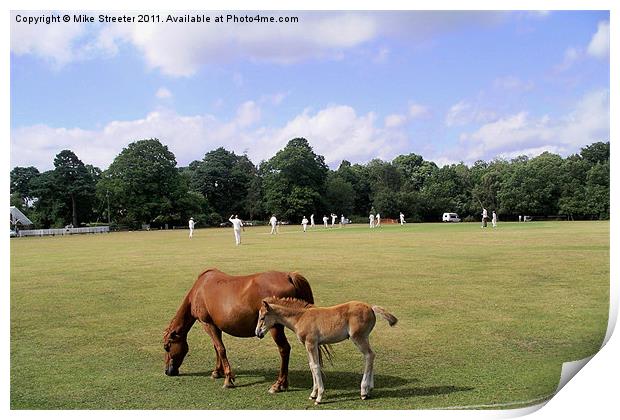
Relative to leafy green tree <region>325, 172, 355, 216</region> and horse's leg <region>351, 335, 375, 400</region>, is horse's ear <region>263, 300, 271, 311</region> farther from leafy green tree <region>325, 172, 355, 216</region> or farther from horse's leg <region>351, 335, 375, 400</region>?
leafy green tree <region>325, 172, 355, 216</region>

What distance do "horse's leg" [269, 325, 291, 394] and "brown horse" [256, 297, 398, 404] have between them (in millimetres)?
196

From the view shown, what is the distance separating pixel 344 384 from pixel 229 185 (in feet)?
20.6

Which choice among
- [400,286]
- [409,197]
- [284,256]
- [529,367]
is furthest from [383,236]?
[529,367]

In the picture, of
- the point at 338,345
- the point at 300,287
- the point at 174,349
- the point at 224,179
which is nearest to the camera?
the point at 300,287

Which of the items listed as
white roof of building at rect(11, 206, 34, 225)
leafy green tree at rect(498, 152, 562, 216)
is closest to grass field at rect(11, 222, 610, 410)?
white roof of building at rect(11, 206, 34, 225)

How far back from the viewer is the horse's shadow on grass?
636 cm

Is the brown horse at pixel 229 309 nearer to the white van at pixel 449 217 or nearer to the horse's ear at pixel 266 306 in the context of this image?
the horse's ear at pixel 266 306

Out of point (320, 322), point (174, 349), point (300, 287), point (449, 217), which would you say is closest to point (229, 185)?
point (174, 349)

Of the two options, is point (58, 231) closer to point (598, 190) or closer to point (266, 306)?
point (266, 306)

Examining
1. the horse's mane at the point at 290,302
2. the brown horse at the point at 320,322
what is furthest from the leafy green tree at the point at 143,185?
the brown horse at the point at 320,322

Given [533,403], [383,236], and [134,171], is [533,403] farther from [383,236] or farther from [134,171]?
[383,236]

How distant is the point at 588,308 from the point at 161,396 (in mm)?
7578

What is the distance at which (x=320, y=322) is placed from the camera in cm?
579

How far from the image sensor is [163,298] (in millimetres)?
10984
